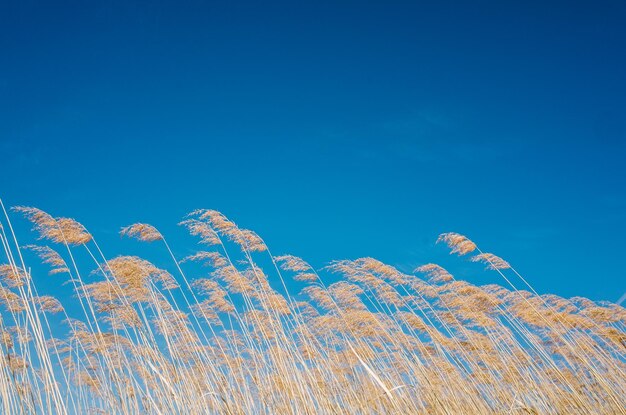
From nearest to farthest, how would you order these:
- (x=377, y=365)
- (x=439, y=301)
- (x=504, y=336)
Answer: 1. (x=377, y=365)
2. (x=504, y=336)
3. (x=439, y=301)

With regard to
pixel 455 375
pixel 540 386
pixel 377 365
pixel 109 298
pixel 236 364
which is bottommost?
pixel 540 386

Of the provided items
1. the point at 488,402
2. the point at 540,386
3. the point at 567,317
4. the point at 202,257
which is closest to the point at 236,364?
the point at 202,257

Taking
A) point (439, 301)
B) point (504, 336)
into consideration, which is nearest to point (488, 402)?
point (504, 336)

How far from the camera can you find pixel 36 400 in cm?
351

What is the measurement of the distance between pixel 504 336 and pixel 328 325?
2.20 meters

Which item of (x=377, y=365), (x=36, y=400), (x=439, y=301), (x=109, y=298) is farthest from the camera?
(x=439, y=301)

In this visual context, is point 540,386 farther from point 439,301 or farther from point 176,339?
point 176,339

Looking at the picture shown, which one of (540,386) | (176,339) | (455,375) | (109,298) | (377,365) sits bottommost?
(540,386)

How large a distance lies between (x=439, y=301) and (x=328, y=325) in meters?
1.59

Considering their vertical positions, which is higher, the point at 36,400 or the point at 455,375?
the point at 36,400

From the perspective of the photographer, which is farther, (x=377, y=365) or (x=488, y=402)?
(x=377, y=365)

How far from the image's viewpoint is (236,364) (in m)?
5.00

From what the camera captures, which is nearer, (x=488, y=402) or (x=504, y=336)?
(x=488, y=402)

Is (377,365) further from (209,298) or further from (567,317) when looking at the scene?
(567,317)
